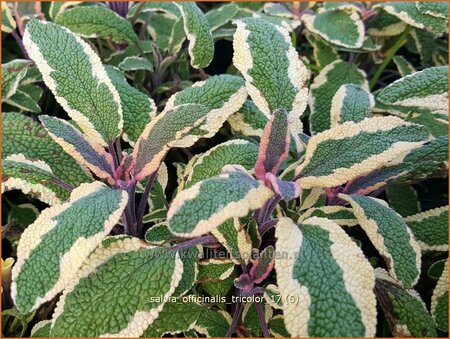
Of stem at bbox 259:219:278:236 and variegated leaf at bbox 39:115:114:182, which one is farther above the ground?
variegated leaf at bbox 39:115:114:182

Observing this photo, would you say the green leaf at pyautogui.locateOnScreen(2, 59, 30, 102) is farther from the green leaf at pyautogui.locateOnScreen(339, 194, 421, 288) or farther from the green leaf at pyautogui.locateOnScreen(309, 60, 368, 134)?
the green leaf at pyautogui.locateOnScreen(339, 194, 421, 288)

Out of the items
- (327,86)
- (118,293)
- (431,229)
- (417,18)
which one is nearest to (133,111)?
(118,293)

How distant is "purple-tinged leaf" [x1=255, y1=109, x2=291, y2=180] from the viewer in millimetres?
837

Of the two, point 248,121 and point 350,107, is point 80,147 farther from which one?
point 350,107

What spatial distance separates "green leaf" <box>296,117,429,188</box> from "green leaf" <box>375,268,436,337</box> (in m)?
0.22

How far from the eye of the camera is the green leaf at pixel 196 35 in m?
1.09

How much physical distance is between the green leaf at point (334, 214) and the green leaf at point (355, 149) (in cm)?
8

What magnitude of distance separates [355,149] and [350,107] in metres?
0.22

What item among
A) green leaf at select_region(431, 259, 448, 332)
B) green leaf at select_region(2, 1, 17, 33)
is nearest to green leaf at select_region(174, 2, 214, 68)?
green leaf at select_region(2, 1, 17, 33)

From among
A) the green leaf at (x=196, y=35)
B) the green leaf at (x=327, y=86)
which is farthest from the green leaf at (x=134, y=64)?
the green leaf at (x=327, y=86)

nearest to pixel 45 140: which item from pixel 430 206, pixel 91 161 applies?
pixel 91 161

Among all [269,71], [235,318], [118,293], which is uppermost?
[269,71]

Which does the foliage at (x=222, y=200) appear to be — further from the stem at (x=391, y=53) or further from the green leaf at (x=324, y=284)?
the stem at (x=391, y=53)

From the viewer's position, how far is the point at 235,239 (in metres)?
0.87
